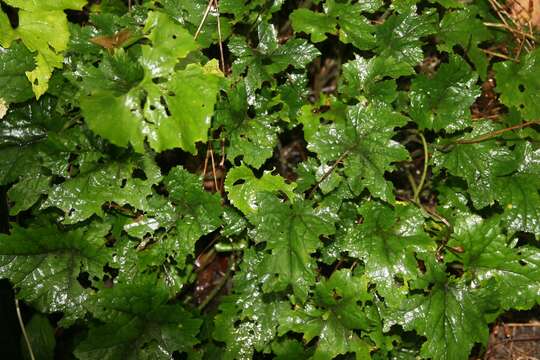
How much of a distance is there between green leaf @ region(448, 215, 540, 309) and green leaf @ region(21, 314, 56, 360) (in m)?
1.77

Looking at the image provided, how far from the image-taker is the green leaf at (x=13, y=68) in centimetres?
199

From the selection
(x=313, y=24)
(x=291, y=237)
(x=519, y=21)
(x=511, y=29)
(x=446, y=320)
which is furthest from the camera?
(x=519, y=21)

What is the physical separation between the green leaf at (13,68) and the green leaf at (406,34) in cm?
146

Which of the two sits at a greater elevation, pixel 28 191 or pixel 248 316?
pixel 28 191

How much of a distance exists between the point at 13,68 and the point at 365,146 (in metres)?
1.43

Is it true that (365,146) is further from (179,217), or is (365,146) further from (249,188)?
(179,217)

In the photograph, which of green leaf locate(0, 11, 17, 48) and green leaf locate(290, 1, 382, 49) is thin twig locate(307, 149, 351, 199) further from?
green leaf locate(0, 11, 17, 48)

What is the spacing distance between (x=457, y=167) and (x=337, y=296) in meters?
0.76

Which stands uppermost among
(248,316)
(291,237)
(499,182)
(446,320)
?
(499,182)

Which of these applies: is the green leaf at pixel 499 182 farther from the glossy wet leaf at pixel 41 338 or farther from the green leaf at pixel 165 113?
the glossy wet leaf at pixel 41 338

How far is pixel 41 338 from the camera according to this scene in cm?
224

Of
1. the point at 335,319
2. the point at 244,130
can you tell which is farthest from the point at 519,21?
the point at 335,319

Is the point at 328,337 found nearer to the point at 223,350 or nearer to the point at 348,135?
the point at 223,350

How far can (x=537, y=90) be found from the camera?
228 cm
